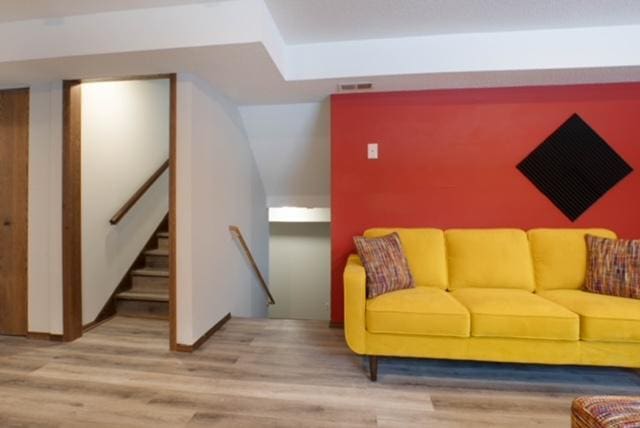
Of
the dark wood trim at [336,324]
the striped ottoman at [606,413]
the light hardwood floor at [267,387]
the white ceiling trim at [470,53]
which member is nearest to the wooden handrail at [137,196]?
the light hardwood floor at [267,387]

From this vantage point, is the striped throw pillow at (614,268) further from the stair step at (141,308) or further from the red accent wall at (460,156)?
the stair step at (141,308)

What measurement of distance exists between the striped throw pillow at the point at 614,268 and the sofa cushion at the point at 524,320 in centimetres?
52

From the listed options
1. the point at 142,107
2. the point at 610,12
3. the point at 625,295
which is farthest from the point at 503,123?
the point at 142,107

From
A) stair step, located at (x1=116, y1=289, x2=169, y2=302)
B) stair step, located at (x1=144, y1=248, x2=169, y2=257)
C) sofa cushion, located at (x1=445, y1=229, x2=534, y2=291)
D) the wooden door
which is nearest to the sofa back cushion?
sofa cushion, located at (x1=445, y1=229, x2=534, y2=291)

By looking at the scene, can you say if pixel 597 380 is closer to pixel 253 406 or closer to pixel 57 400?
pixel 253 406

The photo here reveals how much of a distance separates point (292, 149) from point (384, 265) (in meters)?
1.89

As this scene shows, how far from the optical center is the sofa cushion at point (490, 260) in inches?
93.7

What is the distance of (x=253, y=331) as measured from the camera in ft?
8.98

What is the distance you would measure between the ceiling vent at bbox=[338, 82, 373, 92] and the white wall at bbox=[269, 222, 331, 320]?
300 centimetres

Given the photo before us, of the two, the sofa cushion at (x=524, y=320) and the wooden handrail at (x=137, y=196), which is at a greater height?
the wooden handrail at (x=137, y=196)

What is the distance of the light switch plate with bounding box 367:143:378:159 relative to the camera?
2811 mm

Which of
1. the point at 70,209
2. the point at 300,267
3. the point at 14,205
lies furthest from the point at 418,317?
the point at 300,267

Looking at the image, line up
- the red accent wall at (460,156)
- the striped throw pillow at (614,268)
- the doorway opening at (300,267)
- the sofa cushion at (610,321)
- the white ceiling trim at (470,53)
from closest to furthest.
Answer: the sofa cushion at (610,321) → the striped throw pillow at (614,268) → the white ceiling trim at (470,53) → the red accent wall at (460,156) → the doorway opening at (300,267)

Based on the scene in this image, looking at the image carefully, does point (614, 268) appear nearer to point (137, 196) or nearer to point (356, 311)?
point (356, 311)
